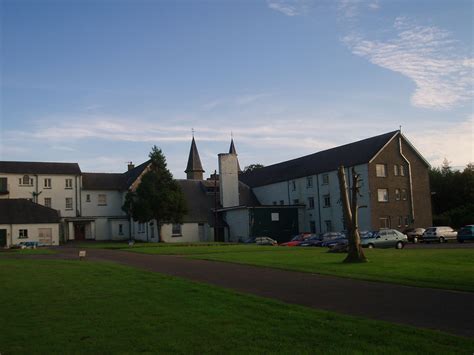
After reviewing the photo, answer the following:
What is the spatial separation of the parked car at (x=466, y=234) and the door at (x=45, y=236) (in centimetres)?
3881

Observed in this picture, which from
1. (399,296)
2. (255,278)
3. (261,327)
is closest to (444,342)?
(261,327)

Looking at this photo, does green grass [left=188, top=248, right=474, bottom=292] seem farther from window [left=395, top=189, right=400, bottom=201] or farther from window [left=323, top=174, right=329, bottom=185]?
window [left=323, top=174, right=329, bottom=185]

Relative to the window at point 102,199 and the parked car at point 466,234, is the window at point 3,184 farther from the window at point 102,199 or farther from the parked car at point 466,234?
the parked car at point 466,234

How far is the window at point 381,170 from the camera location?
55856 mm

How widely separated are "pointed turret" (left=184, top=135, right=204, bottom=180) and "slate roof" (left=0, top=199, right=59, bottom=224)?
32.2m

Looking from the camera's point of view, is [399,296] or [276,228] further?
[276,228]

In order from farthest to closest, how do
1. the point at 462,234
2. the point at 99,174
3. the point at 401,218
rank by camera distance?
the point at 99,174 < the point at 401,218 < the point at 462,234

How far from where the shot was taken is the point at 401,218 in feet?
188

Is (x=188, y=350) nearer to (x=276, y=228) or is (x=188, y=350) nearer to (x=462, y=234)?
(x=462, y=234)

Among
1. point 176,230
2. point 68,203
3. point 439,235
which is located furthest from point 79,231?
point 439,235

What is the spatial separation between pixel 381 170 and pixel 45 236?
1392 inches

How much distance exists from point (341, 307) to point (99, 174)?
60707 millimetres

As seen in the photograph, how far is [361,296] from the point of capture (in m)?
13.0

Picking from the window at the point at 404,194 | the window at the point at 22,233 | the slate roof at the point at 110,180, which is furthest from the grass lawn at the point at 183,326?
the slate roof at the point at 110,180
